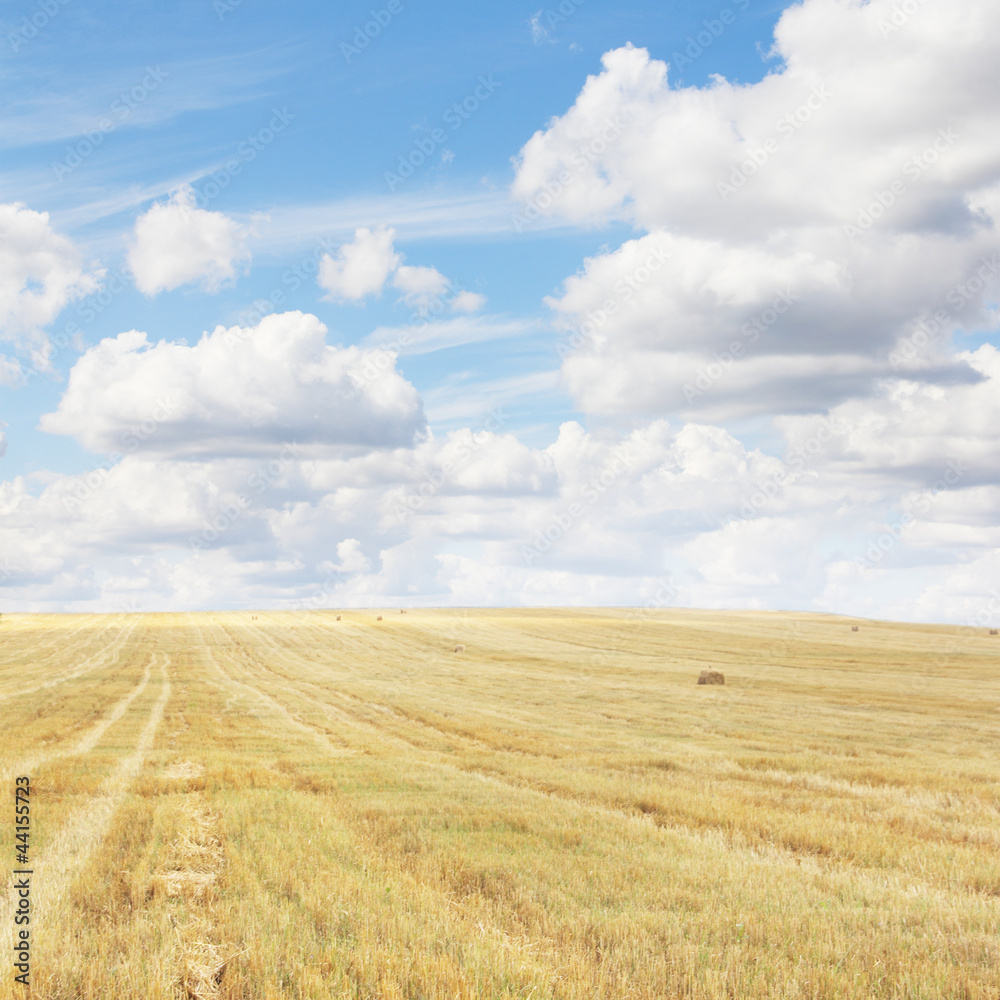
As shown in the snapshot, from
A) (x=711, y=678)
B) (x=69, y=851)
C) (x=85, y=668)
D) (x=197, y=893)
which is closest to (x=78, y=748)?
(x=69, y=851)

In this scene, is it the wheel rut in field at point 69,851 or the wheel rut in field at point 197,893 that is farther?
the wheel rut in field at point 69,851

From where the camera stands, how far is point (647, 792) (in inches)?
585

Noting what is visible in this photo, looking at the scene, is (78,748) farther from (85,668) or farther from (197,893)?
(85,668)

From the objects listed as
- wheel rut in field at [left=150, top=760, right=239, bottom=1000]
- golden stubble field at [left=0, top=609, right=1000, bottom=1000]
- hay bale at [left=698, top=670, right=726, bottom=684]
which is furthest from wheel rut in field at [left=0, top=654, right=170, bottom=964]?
hay bale at [left=698, top=670, right=726, bottom=684]

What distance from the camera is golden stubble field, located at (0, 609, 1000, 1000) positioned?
6578 mm

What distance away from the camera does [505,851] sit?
34.8 feet

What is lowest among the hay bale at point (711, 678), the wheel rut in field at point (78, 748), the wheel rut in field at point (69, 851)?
the hay bale at point (711, 678)

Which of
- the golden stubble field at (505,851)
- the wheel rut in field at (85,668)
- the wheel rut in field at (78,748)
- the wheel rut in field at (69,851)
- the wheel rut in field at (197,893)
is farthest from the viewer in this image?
the wheel rut in field at (85,668)

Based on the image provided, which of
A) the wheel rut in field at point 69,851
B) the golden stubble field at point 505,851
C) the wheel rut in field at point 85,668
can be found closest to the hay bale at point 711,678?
the golden stubble field at point 505,851

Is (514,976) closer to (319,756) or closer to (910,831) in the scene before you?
(910,831)

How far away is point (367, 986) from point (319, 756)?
1480cm

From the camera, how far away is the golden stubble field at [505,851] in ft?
21.6

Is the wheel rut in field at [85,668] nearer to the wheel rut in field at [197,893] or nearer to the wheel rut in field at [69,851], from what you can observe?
the wheel rut in field at [69,851]

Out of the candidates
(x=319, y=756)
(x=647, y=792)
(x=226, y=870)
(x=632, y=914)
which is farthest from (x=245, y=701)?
(x=632, y=914)
